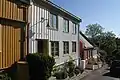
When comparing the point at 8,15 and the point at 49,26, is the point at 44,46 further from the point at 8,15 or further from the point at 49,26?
Answer: the point at 8,15

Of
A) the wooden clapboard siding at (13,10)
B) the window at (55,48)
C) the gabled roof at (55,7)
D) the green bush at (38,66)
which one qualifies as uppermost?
the gabled roof at (55,7)

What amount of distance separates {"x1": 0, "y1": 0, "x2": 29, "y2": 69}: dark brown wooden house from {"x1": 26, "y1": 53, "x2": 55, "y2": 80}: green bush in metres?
0.92

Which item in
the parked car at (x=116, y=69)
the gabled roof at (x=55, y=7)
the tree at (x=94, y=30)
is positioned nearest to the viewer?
the gabled roof at (x=55, y=7)

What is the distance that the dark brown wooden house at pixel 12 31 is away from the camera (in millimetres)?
13031

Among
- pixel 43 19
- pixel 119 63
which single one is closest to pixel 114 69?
pixel 119 63

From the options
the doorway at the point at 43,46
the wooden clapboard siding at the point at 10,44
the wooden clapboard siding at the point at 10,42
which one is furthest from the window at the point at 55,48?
the wooden clapboard siding at the point at 10,44

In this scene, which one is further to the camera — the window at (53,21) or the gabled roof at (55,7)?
the window at (53,21)

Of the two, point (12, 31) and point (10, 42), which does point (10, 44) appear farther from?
point (12, 31)

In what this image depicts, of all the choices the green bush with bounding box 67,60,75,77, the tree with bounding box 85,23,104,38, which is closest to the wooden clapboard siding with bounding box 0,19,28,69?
the green bush with bounding box 67,60,75,77

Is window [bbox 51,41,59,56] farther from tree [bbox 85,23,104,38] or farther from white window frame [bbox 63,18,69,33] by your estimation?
tree [bbox 85,23,104,38]

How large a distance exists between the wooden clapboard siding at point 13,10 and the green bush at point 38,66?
8.24 ft

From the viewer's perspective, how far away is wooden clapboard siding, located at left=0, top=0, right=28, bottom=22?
1294 centimetres

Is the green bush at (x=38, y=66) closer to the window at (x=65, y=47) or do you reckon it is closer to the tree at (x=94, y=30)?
the window at (x=65, y=47)

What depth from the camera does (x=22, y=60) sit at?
1500cm
